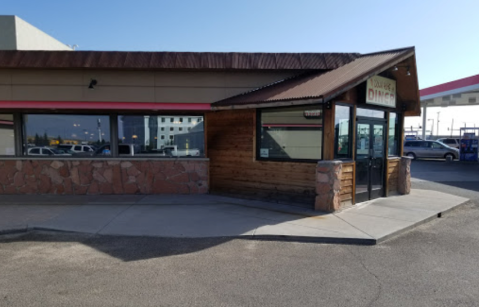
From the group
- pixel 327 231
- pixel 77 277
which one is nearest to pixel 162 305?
pixel 77 277

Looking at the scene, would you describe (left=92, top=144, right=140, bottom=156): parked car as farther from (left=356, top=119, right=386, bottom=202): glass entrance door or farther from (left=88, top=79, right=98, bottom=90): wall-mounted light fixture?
(left=356, top=119, right=386, bottom=202): glass entrance door

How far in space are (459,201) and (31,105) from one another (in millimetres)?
12273

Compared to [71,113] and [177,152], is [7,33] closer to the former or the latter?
[71,113]

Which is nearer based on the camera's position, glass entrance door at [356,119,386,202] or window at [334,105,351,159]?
window at [334,105,351,159]

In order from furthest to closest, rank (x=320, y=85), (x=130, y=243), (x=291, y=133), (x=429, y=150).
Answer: (x=429, y=150) < (x=291, y=133) < (x=320, y=85) < (x=130, y=243)

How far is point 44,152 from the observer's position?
9.20 m

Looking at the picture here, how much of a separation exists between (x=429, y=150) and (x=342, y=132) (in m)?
20.0

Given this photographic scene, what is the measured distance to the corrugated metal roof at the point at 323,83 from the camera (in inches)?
263

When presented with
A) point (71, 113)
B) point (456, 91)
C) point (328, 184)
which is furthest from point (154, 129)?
point (456, 91)

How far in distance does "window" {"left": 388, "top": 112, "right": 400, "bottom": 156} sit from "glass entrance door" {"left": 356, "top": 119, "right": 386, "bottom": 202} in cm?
53

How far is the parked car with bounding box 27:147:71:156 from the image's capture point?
30.1 feet

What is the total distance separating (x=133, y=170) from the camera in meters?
9.19

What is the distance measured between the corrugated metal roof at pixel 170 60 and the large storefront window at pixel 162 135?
158 cm

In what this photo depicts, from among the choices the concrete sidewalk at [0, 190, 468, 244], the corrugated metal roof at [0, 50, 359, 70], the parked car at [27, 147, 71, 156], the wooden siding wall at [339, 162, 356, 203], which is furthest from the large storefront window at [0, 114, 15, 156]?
the wooden siding wall at [339, 162, 356, 203]
